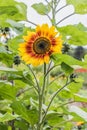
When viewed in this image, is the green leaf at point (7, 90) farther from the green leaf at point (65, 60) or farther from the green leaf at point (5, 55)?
the green leaf at point (65, 60)

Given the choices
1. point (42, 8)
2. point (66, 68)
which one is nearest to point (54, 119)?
point (66, 68)

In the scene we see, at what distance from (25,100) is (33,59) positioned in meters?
0.36

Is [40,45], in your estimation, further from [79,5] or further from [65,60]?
[79,5]

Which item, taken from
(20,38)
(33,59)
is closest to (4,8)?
(20,38)

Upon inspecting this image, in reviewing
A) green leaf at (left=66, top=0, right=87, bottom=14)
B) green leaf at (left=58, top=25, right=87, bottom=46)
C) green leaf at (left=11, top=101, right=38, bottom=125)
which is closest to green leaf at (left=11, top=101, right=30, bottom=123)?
green leaf at (left=11, top=101, right=38, bottom=125)

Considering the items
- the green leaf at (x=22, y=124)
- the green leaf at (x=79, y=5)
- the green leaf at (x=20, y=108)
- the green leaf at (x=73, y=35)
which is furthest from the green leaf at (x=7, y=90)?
the green leaf at (x=79, y=5)

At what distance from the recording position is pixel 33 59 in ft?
4.30

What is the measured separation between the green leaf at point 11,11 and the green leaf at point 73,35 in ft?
0.55

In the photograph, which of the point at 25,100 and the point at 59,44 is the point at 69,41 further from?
the point at 25,100

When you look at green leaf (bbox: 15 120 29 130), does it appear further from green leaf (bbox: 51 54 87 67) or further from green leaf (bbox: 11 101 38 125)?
green leaf (bbox: 51 54 87 67)

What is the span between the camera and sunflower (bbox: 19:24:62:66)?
128 centimetres

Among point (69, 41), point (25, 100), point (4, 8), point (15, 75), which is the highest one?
point (4, 8)

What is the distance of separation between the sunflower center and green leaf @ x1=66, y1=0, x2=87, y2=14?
0.89ft

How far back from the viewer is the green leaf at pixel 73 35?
135 centimetres
